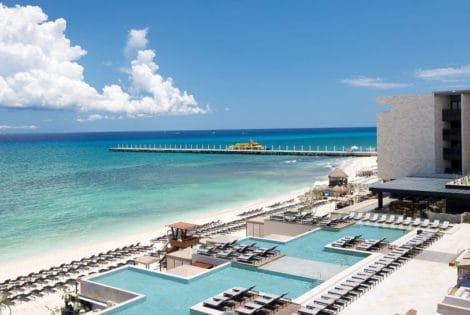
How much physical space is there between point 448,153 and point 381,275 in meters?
21.6

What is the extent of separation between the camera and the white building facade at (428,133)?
32.1 m

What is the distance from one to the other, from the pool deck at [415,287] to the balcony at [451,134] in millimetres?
A: 16648

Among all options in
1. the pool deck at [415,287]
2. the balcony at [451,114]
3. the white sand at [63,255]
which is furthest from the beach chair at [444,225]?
the balcony at [451,114]

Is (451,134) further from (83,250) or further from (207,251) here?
(83,250)

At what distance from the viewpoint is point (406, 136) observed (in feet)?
112

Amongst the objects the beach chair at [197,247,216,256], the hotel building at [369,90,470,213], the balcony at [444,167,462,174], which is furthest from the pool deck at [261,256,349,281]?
the balcony at [444,167,462,174]

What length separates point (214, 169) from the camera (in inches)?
3253

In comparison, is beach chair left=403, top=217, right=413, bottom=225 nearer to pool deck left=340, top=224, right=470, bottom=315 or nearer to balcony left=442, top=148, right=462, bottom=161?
pool deck left=340, top=224, right=470, bottom=315

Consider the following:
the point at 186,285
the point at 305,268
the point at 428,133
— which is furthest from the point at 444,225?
the point at 186,285

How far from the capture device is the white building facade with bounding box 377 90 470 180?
3206cm

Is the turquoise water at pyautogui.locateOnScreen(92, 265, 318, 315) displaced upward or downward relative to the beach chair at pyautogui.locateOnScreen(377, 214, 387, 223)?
downward

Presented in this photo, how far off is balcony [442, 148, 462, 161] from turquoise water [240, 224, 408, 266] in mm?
13798

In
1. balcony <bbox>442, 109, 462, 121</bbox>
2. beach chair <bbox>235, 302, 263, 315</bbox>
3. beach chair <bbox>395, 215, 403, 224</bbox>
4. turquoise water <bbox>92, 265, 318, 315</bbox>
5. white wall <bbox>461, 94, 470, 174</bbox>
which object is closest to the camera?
Answer: beach chair <bbox>235, 302, 263, 315</bbox>

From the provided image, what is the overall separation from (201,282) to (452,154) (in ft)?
82.9
